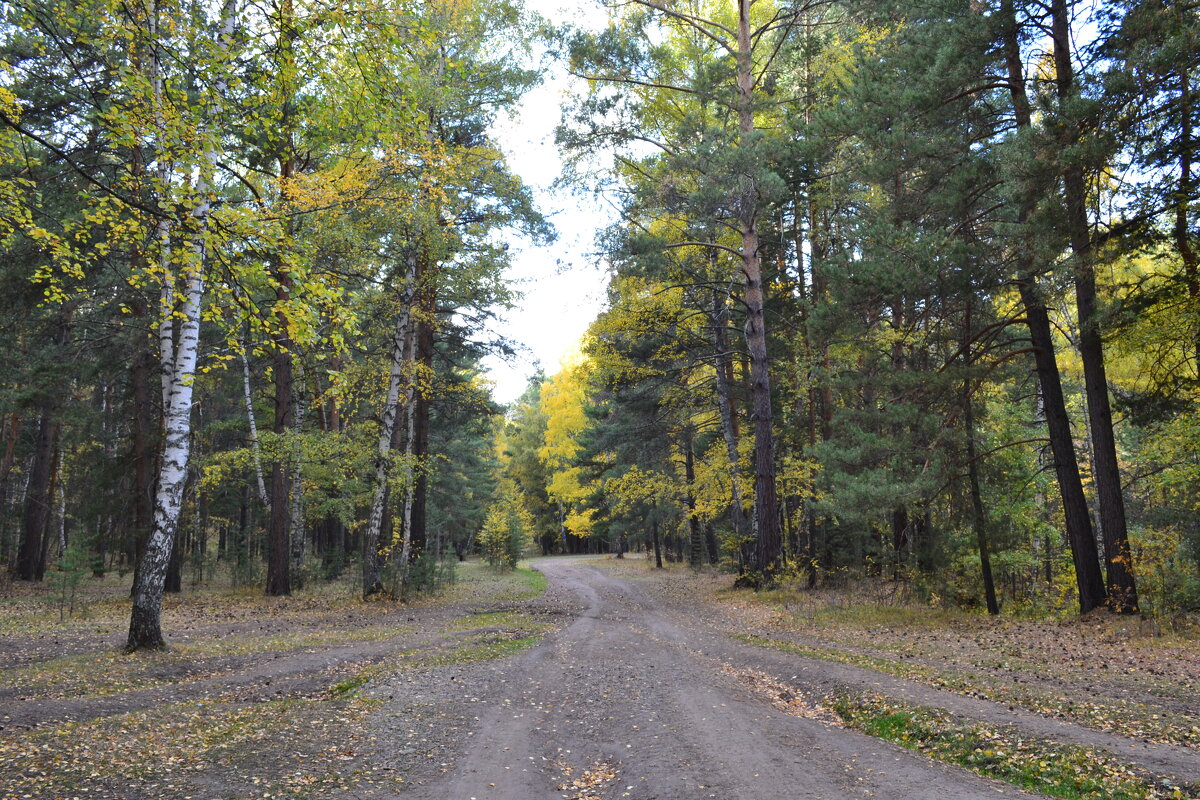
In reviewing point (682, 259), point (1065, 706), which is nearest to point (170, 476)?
point (1065, 706)

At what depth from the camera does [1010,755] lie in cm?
564

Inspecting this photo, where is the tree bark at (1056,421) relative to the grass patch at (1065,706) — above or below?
above

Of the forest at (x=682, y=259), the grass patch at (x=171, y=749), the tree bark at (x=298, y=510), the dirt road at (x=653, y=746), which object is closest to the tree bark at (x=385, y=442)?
the forest at (x=682, y=259)

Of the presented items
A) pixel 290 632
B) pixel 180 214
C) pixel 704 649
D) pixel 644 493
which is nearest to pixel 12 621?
pixel 290 632

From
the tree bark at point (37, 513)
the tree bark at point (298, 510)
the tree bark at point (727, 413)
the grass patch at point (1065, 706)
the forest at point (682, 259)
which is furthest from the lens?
the tree bark at point (727, 413)

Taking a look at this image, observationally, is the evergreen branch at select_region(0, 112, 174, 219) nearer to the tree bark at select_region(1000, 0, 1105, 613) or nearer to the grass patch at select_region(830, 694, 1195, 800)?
the grass patch at select_region(830, 694, 1195, 800)

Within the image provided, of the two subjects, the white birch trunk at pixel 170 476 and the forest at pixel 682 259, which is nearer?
the forest at pixel 682 259

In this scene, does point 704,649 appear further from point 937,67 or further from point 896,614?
point 937,67

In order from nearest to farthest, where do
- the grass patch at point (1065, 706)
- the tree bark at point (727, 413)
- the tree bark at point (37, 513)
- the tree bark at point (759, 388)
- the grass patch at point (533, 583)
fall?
the grass patch at point (1065, 706)
the tree bark at point (759, 388)
the tree bark at point (37, 513)
the tree bark at point (727, 413)
the grass patch at point (533, 583)

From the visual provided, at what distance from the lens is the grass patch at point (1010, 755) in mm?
4941

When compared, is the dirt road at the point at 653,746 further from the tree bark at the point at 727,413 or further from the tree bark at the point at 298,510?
the tree bark at the point at 298,510

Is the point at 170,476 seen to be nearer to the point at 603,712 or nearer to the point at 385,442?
the point at 603,712

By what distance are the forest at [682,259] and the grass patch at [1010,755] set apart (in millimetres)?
5970

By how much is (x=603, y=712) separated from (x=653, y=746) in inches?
50.5
